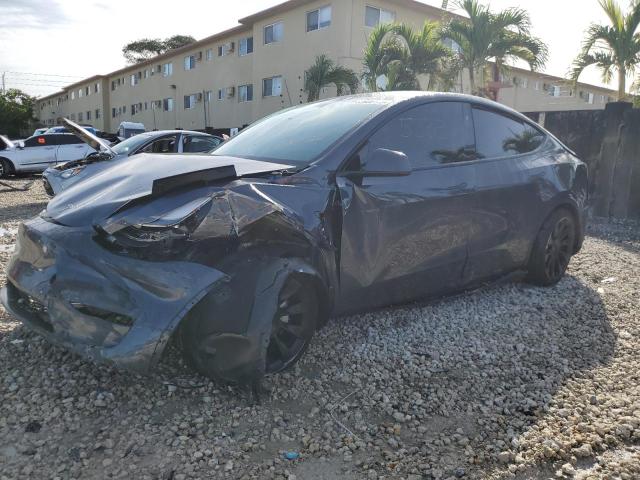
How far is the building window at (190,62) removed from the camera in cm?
3309

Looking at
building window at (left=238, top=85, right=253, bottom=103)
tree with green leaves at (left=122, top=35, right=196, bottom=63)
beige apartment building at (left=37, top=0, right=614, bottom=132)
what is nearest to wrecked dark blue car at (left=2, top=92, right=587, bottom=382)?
beige apartment building at (left=37, top=0, right=614, bottom=132)

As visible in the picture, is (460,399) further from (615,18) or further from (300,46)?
(300,46)

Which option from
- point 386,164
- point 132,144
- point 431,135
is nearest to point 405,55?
point 132,144

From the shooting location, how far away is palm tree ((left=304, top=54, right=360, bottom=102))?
61.8 ft

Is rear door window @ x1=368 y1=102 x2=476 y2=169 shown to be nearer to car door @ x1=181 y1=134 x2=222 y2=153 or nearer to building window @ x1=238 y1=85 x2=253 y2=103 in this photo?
car door @ x1=181 y1=134 x2=222 y2=153

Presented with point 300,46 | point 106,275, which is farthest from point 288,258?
point 300,46

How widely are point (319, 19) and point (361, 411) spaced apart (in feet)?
71.4

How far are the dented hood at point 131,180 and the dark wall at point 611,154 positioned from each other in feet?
25.2

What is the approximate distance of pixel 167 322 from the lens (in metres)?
2.31

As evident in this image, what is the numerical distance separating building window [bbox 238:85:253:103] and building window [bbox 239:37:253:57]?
1.70 meters

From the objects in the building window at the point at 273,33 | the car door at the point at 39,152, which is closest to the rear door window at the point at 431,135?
the car door at the point at 39,152

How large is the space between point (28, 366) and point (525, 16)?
15.3m

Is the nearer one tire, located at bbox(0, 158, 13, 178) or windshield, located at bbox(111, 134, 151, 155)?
windshield, located at bbox(111, 134, 151, 155)

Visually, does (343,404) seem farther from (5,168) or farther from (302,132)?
(5,168)
